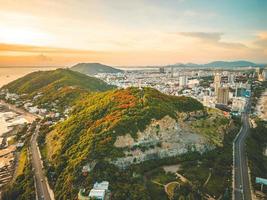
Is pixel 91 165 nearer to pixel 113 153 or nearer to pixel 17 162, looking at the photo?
pixel 113 153

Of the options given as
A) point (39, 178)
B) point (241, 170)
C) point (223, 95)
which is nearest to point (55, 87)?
point (223, 95)

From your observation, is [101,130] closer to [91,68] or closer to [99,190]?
[99,190]

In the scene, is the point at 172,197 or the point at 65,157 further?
the point at 65,157

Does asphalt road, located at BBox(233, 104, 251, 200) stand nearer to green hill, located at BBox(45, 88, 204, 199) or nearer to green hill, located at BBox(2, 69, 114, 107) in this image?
green hill, located at BBox(45, 88, 204, 199)

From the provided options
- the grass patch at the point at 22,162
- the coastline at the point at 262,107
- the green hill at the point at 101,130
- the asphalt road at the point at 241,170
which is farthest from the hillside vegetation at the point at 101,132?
the coastline at the point at 262,107

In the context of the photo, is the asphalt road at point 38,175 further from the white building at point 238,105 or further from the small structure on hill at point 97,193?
the white building at point 238,105

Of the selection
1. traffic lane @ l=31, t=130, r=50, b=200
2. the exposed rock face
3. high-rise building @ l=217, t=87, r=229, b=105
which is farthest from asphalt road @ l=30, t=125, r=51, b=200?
high-rise building @ l=217, t=87, r=229, b=105

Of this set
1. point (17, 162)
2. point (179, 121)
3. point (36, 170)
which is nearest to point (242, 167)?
point (179, 121)
